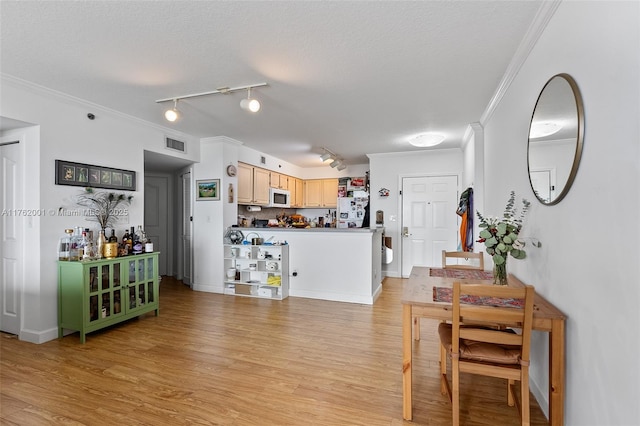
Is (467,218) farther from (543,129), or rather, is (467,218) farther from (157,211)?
(157,211)

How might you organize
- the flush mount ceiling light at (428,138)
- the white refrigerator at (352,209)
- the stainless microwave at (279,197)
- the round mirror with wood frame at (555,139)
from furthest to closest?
the white refrigerator at (352,209)
the stainless microwave at (279,197)
the flush mount ceiling light at (428,138)
the round mirror with wood frame at (555,139)

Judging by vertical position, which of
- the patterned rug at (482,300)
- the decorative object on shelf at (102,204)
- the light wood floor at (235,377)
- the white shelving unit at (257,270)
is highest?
the decorative object on shelf at (102,204)

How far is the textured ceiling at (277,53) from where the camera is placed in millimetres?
1792

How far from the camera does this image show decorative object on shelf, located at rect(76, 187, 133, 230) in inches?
128

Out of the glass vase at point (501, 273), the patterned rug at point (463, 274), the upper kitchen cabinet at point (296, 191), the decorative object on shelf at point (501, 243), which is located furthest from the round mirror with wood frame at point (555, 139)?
the upper kitchen cabinet at point (296, 191)

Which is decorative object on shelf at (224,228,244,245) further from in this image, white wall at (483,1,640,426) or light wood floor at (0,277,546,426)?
white wall at (483,1,640,426)

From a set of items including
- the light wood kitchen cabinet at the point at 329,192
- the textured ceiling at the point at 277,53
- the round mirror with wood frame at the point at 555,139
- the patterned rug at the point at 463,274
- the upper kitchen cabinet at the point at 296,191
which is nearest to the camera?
the round mirror with wood frame at the point at 555,139

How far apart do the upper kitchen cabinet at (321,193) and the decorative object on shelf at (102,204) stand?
4.48m

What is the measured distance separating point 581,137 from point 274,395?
234 cm

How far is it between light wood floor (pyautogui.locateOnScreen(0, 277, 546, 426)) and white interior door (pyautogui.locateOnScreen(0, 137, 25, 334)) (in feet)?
0.84

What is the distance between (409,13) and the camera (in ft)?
5.90

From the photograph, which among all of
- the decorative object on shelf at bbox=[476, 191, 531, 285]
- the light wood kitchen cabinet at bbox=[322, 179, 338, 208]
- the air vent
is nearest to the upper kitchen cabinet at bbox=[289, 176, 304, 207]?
the light wood kitchen cabinet at bbox=[322, 179, 338, 208]

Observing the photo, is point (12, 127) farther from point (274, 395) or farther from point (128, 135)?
point (274, 395)

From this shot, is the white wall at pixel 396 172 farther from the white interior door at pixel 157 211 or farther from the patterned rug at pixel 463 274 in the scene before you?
the white interior door at pixel 157 211
